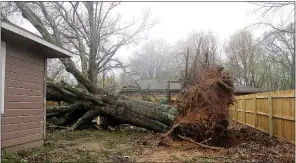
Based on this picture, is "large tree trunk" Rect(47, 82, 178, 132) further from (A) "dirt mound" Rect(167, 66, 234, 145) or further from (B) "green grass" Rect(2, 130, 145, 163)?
(B) "green grass" Rect(2, 130, 145, 163)

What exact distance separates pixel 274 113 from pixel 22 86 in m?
7.51

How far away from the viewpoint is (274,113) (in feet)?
34.1

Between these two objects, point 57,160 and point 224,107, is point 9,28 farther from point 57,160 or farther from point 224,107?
point 224,107

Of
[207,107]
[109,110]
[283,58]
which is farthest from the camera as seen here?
[283,58]

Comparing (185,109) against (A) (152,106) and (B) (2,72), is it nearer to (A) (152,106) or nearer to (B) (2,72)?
(A) (152,106)

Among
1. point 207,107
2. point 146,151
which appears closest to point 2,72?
point 146,151

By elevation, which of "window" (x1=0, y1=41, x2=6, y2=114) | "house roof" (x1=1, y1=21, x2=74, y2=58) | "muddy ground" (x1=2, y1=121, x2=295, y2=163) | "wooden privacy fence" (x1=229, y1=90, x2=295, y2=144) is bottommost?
"muddy ground" (x1=2, y1=121, x2=295, y2=163)

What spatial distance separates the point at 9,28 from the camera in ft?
22.0

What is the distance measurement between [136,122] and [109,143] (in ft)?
8.96

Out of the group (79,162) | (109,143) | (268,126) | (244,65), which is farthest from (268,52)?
(79,162)

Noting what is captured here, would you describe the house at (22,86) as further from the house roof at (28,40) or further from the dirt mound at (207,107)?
the dirt mound at (207,107)

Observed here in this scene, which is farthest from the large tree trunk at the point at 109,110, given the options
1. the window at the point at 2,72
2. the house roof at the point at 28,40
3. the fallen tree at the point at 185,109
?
the window at the point at 2,72

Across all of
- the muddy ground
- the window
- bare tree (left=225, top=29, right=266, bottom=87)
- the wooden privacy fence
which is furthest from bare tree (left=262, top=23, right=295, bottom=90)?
the window

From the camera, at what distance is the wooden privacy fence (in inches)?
352
